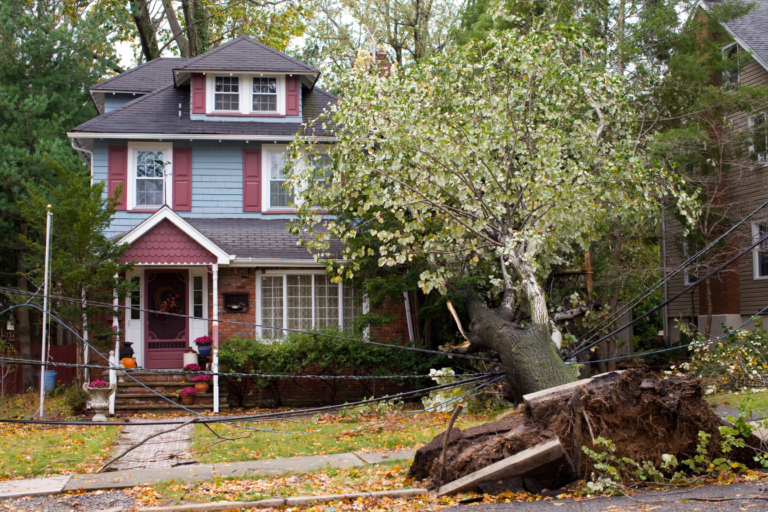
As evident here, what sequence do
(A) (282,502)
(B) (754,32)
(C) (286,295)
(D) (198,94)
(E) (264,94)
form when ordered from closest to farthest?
1. (A) (282,502)
2. (C) (286,295)
3. (D) (198,94)
4. (E) (264,94)
5. (B) (754,32)

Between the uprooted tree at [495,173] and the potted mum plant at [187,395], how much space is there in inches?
154

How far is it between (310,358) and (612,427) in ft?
27.6

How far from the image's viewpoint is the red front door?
49.6ft

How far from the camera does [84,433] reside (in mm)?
11227

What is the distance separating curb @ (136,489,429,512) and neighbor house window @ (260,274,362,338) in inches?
348

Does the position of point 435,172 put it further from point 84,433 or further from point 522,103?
point 84,433

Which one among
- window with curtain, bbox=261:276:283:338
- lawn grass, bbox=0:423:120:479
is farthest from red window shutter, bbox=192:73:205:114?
lawn grass, bbox=0:423:120:479

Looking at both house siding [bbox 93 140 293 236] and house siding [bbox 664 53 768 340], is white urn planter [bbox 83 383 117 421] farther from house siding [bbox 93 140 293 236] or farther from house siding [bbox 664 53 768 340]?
house siding [bbox 664 53 768 340]

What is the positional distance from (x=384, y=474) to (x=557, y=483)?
183 cm

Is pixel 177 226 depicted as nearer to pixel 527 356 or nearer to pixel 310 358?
pixel 310 358

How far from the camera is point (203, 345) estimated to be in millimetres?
14250

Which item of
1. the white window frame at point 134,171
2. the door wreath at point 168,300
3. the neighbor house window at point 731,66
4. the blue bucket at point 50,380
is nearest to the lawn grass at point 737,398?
the neighbor house window at point 731,66

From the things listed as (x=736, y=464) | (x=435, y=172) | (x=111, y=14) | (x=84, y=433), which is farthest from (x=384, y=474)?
(x=111, y=14)

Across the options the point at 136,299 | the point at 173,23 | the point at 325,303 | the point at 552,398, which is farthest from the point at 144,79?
the point at 552,398
